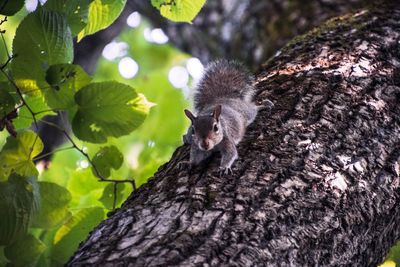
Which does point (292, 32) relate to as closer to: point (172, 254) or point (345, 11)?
point (345, 11)

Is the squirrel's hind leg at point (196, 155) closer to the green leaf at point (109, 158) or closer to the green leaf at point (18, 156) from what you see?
the green leaf at point (109, 158)

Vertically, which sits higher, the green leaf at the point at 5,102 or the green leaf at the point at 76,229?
the green leaf at the point at 5,102

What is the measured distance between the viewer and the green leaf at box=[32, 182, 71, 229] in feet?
7.60

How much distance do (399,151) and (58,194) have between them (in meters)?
1.25

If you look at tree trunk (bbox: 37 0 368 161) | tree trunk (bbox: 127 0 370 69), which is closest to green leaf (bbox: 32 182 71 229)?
tree trunk (bbox: 37 0 368 161)

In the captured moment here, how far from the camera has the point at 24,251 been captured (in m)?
2.10

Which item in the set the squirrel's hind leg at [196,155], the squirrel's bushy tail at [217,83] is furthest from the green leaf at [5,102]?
the squirrel's bushy tail at [217,83]

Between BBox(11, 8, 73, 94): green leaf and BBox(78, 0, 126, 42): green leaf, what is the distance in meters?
0.17

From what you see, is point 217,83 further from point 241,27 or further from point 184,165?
point 184,165

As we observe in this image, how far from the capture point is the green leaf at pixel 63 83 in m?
2.19

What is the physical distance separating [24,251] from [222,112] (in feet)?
4.44

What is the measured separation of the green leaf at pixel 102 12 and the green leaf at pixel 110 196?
751 millimetres

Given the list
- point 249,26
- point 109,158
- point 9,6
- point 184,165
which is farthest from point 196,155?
point 249,26

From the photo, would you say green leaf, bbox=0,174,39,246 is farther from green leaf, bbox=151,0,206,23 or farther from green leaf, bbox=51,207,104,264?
green leaf, bbox=151,0,206,23
